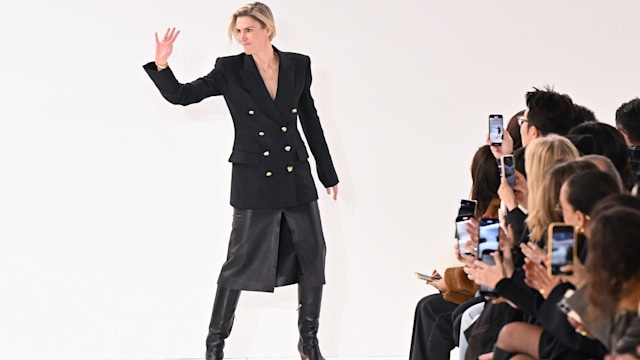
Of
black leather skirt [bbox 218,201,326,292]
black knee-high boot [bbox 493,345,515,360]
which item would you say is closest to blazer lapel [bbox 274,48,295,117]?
black leather skirt [bbox 218,201,326,292]

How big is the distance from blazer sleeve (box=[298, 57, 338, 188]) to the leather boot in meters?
0.46

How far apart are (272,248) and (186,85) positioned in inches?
28.3

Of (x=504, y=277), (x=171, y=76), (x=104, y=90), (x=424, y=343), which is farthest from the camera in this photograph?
(x=104, y=90)

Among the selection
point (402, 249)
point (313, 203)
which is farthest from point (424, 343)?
point (402, 249)

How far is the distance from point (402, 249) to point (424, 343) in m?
1.33

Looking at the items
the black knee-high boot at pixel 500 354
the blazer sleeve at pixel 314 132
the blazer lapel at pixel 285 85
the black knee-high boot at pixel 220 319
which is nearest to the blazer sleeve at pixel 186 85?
the blazer lapel at pixel 285 85

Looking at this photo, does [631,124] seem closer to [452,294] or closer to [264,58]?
[452,294]

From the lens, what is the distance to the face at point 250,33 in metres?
4.58

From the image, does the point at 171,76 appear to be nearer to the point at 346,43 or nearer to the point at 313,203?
the point at 313,203

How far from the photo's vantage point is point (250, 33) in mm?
4578

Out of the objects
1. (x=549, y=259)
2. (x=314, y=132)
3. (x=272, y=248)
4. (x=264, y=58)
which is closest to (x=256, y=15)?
(x=264, y=58)

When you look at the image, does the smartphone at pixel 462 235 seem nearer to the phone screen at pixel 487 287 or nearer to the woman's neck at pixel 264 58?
the phone screen at pixel 487 287

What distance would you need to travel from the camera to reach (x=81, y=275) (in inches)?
208

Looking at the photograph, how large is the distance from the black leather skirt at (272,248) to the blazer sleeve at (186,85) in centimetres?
48
